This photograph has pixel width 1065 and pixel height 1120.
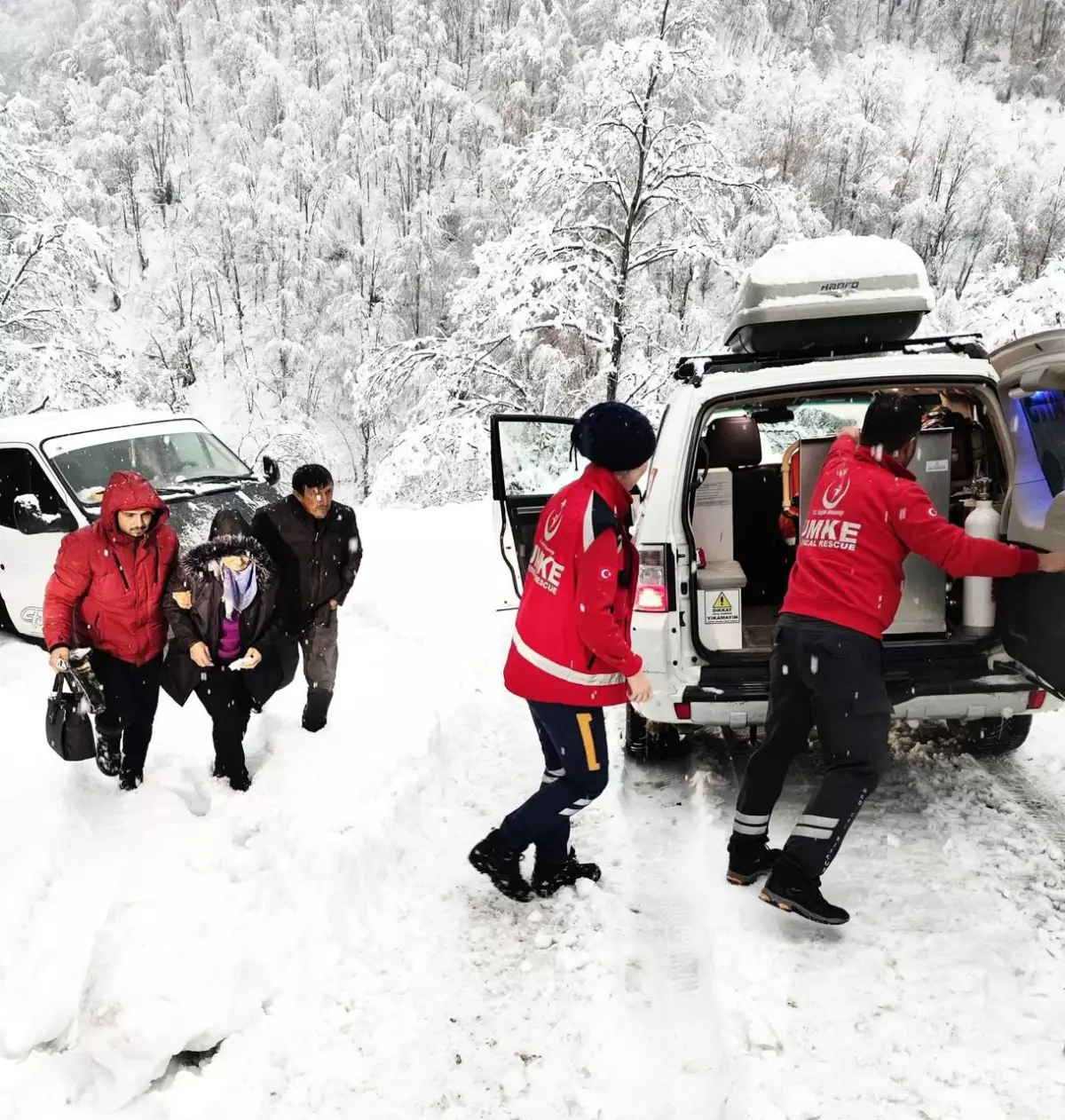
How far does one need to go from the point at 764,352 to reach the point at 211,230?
23786 mm

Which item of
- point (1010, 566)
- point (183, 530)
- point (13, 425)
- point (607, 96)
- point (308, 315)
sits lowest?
point (308, 315)

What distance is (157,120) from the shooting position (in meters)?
26.2

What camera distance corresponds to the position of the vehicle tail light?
357 cm

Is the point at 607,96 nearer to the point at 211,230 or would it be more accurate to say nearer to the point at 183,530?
the point at 183,530

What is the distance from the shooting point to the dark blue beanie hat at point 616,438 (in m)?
2.71

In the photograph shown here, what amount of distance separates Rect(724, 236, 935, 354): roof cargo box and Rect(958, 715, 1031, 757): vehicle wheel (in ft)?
7.31

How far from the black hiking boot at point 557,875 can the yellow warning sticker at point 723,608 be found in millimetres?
1370

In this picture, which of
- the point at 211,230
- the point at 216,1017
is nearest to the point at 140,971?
the point at 216,1017

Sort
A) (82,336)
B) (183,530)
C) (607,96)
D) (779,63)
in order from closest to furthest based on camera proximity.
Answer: (183,530)
(607,96)
(82,336)
(779,63)

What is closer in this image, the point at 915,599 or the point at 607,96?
the point at 915,599

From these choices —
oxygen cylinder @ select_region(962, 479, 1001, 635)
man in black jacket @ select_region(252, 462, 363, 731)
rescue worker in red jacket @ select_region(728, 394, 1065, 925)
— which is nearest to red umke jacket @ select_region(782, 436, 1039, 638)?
rescue worker in red jacket @ select_region(728, 394, 1065, 925)

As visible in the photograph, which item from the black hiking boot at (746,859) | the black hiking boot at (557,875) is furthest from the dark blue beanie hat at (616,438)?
the black hiking boot at (557,875)

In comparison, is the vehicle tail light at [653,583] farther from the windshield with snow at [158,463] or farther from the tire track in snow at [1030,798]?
the windshield with snow at [158,463]

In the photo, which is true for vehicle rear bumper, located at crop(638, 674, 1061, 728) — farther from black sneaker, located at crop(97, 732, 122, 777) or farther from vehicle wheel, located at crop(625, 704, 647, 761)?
black sneaker, located at crop(97, 732, 122, 777)
